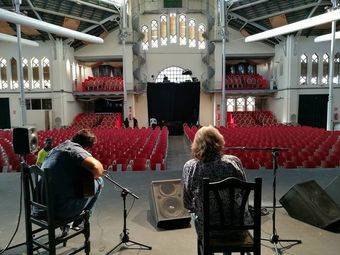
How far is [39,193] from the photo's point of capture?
3000 mm

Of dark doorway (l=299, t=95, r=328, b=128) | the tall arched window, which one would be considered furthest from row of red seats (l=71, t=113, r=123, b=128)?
dark doorway (l=299, t=95, r=328, b=128)

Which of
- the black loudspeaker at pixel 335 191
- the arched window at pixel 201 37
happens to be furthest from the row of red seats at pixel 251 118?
the black loudspeaker at pixel 335 191

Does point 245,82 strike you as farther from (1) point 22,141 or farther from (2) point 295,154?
(1) point 22,141

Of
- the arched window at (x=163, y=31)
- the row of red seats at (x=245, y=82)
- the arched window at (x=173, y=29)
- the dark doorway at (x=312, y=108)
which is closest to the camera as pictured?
the dark doorway at (x=312, y=108)

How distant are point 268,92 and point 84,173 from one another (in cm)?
2234

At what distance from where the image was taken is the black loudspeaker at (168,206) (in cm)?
407

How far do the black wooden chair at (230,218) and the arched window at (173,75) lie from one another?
23798mm

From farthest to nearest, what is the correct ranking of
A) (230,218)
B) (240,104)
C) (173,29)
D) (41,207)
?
(240,104)
(173,29)
(41,207)
(230,218)

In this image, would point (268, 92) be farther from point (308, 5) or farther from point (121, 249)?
point (121, 249)

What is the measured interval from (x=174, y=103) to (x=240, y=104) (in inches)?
255

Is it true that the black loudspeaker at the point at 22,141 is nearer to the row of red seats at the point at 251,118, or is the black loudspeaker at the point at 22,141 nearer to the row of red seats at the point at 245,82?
the row of red seats at the point at 251,118

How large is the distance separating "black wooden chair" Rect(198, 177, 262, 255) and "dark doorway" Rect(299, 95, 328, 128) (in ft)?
71.9

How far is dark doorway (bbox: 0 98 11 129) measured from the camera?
2297 centimetres

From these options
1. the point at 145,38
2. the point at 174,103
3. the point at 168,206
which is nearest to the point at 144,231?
the point at 168,206
